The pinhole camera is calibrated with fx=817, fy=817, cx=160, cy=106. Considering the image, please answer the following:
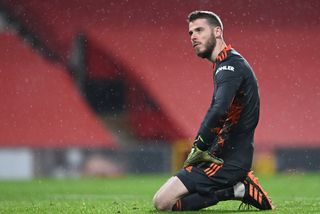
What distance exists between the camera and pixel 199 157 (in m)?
6.18

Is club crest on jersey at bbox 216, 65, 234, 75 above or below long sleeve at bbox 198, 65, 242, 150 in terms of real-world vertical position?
above

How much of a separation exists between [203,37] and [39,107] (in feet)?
46.7

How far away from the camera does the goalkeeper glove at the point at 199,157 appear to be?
6137mm

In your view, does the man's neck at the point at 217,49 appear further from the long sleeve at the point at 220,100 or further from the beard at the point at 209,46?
the long sleeve at the point at 220,100

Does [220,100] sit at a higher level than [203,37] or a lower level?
lower

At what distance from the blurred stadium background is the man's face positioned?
43.2ft

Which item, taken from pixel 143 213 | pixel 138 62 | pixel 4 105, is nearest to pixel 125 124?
pixel 138 62

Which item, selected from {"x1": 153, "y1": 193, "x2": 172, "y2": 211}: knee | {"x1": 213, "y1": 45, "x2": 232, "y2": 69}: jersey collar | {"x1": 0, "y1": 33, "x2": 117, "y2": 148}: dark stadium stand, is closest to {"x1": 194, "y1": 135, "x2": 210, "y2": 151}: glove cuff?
{"x1": 153, "y1": 193, "x2": 172, "y2": 211}: knee

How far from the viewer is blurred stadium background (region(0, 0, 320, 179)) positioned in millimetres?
19891

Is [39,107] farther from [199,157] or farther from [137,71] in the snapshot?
[199,157]

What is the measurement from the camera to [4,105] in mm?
20203

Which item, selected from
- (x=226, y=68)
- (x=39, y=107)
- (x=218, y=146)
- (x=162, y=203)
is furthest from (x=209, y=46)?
(x=39, y=107)

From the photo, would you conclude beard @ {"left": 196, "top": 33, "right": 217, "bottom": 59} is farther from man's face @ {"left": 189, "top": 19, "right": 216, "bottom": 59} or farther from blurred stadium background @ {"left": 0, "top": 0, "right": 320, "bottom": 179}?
blurred stadium background @ {"left": 0, "top": 0, "right": 320, "bottom": 179}

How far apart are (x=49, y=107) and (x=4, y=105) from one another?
3.65 ft
